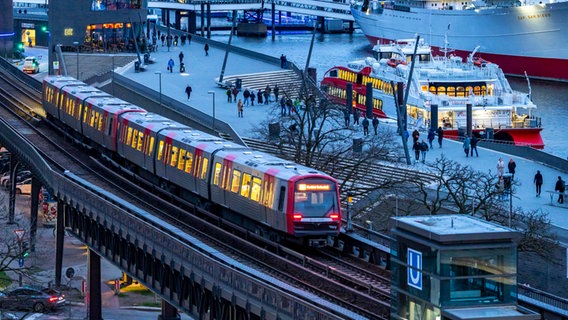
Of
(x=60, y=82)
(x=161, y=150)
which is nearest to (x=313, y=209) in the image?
(x=161, y=150)

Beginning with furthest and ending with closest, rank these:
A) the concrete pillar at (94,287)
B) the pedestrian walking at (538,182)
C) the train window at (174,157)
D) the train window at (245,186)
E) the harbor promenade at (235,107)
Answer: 1. the pedestrian walking at (538,182)
2. the harbor promenade at (235,107)
3. the concrete pillar at (94,287)
4. the train window at (174,157)
5. the train window at (245,186)

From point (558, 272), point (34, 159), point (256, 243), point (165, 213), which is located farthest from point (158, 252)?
point (34, 159)

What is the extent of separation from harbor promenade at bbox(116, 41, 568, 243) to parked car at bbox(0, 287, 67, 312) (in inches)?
587

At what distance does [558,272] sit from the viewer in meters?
38.2

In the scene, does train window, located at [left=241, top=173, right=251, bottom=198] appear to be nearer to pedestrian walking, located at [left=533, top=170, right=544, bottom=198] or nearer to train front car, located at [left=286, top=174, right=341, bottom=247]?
train front car, located at [left=286, top=174, right=341, bottom=247]

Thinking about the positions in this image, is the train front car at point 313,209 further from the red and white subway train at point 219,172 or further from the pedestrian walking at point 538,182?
the pedestrian walking at point 538,182

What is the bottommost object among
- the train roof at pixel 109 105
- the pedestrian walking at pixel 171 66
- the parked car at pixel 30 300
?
the parked car at pixel 30 300

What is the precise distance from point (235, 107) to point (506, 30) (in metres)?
59.6

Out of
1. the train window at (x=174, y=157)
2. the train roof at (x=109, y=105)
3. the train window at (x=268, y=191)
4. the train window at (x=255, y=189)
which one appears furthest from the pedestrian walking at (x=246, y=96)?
the train window at (x=268, y=191)

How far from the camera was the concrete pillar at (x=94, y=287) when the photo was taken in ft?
148

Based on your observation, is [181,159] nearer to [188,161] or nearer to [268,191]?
[188,161]

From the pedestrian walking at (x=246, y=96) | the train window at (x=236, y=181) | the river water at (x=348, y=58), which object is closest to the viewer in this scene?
the train window at (x=236, y=181)

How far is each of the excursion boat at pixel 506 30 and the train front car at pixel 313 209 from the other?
263ft

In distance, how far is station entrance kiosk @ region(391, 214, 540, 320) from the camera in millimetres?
21625
